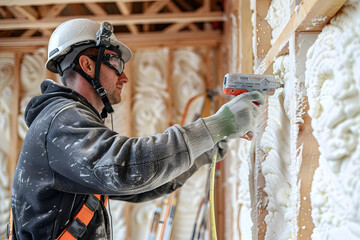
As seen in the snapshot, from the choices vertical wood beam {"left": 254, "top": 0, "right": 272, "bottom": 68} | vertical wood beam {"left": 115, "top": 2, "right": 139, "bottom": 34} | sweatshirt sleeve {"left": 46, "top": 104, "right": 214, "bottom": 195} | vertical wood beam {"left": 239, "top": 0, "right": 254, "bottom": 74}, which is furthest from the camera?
vertical wood beam {"left": 115, "top": 2, "right": 139, "bottom": 34}

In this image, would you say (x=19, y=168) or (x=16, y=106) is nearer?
(x=19, y=168)

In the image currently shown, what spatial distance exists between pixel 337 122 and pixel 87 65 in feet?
4.13

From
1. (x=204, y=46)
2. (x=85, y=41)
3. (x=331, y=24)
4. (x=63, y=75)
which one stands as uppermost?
(x=204, y=46)

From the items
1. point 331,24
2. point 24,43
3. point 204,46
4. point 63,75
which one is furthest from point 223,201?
point 331,24

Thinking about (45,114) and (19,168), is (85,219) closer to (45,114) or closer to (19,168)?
(19,168)

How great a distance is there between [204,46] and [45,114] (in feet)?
10.5

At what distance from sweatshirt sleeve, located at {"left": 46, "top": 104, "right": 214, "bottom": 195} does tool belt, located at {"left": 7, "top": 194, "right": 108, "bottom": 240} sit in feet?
0.79

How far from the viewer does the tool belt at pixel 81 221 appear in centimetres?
143

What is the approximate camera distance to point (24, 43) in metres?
4.41

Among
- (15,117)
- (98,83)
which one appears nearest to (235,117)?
(98,83)

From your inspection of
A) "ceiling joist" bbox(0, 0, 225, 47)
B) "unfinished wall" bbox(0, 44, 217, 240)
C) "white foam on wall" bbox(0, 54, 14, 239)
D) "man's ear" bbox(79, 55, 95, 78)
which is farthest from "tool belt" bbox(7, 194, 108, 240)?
"white foam on wall" bbox(0, 54, 14, 239)

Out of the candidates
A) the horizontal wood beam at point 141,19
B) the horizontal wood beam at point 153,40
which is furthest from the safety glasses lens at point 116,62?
the horizontal wood beam at point 153,40

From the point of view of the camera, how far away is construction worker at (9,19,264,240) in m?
1.19

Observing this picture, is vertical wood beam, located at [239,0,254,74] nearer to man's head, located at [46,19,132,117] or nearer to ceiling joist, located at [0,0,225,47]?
man's head, located at [46,19,132,117]
